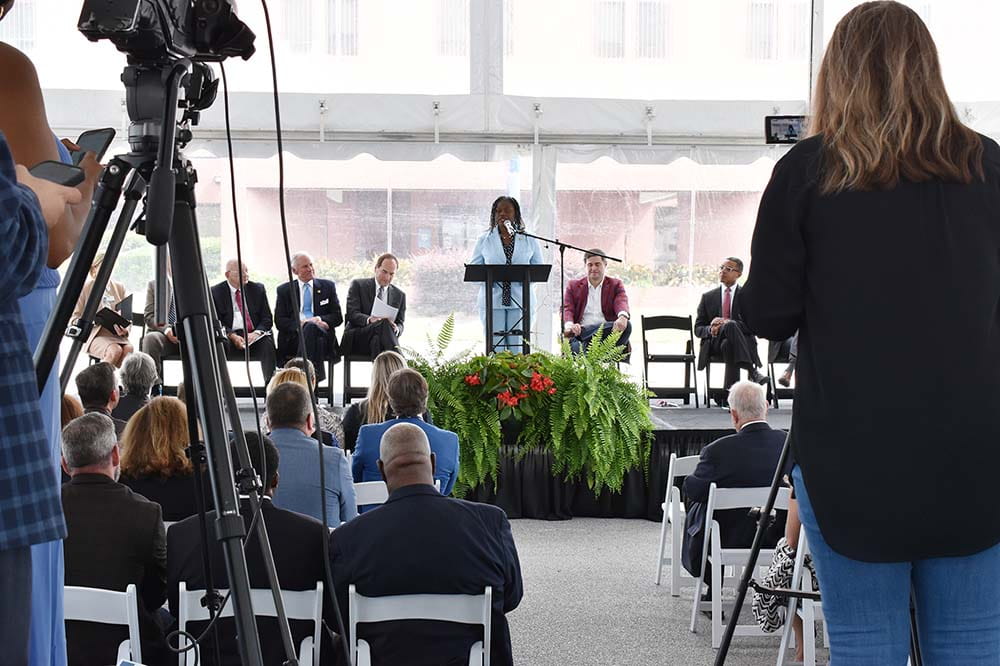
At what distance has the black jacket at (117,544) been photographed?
329 centimetres

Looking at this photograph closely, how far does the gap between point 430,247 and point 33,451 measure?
1101 centimetres

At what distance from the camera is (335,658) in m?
3.40

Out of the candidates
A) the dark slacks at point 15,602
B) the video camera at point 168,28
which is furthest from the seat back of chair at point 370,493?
the dark slacks at point 15,602

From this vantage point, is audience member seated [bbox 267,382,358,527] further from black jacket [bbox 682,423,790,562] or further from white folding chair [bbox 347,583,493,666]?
black jacket [bbox 682,423,790,562]

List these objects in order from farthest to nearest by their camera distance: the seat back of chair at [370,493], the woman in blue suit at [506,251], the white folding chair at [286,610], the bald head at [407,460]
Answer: the woman in blue suit at [506,251] → the seat back of chair at [370,493] → the bald head at [407,460] → the white folding chair at [286,610]

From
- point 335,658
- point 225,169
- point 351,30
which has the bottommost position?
point 335,658

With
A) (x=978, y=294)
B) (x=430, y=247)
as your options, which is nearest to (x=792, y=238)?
(x=978, y=294)

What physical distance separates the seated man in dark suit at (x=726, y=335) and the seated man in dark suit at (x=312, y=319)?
3318 millimetres

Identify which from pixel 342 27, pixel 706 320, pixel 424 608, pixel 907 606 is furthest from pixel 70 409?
pixel 342 27

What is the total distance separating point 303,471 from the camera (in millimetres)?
4254

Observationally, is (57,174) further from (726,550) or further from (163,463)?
(726,550)

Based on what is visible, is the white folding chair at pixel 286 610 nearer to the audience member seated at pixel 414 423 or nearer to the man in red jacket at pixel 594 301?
the audience member seated at pixel 414 423

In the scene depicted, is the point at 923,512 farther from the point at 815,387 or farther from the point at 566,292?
the point at 566,292

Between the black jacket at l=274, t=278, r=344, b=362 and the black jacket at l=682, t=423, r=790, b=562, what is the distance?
5.63 metres
